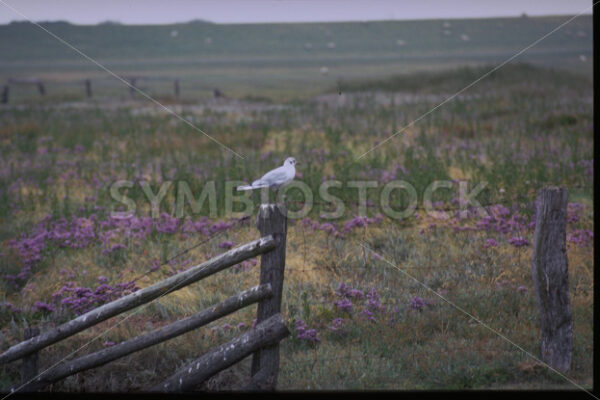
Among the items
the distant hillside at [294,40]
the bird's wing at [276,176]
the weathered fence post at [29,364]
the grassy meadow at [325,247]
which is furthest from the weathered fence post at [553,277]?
the distant hillside at [294,40]

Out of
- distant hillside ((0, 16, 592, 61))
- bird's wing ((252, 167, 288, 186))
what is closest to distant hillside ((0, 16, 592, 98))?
distant hillside ((0, 16, 592, 61))

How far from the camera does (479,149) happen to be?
14.4 meters

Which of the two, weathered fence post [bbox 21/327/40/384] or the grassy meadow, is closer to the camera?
weathered fence post [bbox 21/327/40/384]

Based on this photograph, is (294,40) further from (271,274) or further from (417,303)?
(271,274)

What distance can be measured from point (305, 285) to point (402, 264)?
1668mm

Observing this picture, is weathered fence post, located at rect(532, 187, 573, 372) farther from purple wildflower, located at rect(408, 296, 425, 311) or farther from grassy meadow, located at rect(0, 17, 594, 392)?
purple wildflower, located at rect(408, 296, 425, 311)

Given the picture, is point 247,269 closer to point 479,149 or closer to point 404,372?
point 404,372

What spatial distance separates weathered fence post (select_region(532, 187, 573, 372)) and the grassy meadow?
0.25 m

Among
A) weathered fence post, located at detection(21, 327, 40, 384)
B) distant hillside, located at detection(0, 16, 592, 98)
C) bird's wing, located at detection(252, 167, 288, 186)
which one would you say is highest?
distant hillside, located at detection(0, 16, 592, 98)

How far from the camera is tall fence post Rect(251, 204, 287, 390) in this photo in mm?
5043

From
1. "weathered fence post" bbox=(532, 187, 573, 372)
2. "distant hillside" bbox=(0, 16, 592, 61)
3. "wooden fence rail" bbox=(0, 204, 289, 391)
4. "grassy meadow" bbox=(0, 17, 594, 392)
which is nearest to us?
"wooden fence rail" bbox=(0, 204, 289, 391)

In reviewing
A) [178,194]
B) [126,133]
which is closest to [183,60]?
[126,133]

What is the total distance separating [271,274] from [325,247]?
3.66 m

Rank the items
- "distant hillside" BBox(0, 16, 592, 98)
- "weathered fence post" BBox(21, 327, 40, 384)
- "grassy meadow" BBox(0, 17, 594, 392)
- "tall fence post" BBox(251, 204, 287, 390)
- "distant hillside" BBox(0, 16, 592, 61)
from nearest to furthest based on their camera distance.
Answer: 1. "tall fence post" BBox(251, 204, 287, 390)
2. "weathered fence post" BBox(21, 327, 40, 384)
3. "grassy meadow" BBox(0, 17, 594, 392)
4. "distant hillside" BBox(0, 16, 592, 98)
5. "distant hillside" BBox(0, 16, 592, 61)
